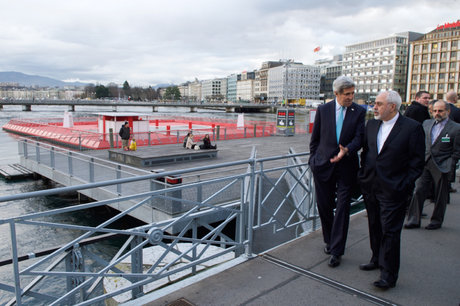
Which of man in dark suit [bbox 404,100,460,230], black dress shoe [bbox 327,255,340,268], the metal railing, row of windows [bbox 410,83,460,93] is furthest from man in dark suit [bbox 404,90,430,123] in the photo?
row of windows [bbox 410,83,460,93]

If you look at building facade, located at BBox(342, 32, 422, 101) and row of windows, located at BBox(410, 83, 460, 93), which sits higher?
building facade, located at BBox(342, 32, 422, 101)

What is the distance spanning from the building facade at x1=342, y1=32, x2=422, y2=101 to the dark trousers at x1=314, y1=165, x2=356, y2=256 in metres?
113

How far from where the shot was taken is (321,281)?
12.3 ft

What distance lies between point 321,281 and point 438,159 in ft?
9.97

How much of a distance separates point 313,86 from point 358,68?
43.8m

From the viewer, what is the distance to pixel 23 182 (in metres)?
17.4

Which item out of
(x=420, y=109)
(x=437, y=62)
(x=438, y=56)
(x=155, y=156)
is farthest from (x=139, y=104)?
(x=420, y=109)

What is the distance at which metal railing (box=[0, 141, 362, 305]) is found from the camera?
9.79 feet

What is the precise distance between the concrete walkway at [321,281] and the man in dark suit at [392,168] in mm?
282

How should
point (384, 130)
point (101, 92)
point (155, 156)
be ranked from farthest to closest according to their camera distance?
point (101, 92) < point (155, 156) < point (384, 130)

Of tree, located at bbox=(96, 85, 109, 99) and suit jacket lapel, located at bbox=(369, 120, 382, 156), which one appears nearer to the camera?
suit jacket lapel, located at bbox=(369, 120, 382, 156)

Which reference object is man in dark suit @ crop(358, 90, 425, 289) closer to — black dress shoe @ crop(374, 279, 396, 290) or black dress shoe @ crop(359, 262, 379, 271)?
black dress shoe @ crop(374, 279, 396, 290)

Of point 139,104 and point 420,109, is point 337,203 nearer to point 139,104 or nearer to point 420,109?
point 420,109

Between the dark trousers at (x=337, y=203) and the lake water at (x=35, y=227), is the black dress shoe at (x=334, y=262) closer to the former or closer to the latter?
the dark trousers at (x=337, y=203)
